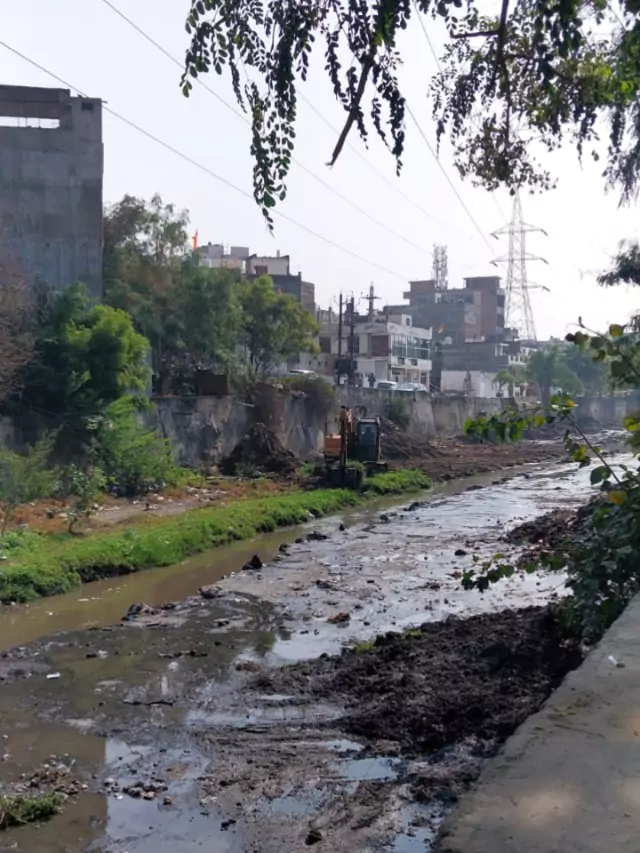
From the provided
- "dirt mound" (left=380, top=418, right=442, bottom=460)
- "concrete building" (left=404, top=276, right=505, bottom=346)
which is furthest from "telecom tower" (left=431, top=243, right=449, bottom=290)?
"dirt mound" (left=380, top=418, right=442, bottom=460)

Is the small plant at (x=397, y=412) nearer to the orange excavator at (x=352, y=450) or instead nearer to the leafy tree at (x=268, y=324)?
the leafy tree at (x=268, y=324)

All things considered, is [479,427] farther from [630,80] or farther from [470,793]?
[470,793]

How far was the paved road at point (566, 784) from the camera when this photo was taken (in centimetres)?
264

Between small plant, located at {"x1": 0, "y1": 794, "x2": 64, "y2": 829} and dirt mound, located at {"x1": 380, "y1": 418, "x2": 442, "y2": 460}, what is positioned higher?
dirt mound, located at {"x1": 380, "y1": 418, "x2": 442, "y2": 460}

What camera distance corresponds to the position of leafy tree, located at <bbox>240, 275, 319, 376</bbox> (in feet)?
144

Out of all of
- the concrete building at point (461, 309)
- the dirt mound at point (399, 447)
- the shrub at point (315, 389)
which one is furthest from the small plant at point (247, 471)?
the concrete building at point (461, 309)

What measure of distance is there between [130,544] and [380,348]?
190 feet

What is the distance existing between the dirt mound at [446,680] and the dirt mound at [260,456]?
2230 centimetres

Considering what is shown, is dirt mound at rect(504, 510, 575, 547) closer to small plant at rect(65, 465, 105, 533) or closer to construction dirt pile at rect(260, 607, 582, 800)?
construction dirt pile at rect(260, 607, 582, 800)

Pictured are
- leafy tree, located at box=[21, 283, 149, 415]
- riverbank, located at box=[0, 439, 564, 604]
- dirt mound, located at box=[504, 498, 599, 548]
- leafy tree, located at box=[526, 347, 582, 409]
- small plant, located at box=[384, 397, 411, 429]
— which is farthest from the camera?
leafy tree, located at box=[526, 347, 582, 409]

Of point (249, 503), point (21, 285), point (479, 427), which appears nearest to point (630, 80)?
point (479, 427)

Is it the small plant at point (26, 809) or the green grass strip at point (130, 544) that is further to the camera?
the green grass strip at point (130, 544)

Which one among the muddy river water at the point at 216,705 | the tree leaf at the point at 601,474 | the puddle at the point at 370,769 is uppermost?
the tree leaf at the point at 601,474

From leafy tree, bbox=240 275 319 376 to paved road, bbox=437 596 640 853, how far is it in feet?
131
